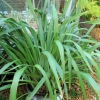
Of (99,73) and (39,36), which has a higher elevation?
(39,36)

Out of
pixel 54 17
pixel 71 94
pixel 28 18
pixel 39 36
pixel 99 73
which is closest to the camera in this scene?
pixel 99 73

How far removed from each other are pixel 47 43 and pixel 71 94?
2.24 feet

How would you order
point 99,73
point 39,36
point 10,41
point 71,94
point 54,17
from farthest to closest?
point 71,94 → point 10,41 → point 39,36 → point 54,17 → point 99,73

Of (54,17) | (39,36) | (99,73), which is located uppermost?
(54,17)

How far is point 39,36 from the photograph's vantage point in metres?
1.73

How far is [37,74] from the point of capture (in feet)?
5.56

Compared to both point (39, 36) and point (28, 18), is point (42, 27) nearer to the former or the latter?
point (39, 36)

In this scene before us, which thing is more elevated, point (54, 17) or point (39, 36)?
point (54, 17)

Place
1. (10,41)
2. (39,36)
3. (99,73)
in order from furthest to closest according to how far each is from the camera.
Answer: (10,41)
(39,36)
(99,73)

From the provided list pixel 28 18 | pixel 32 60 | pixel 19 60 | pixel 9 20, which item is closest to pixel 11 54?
pixel 19 60

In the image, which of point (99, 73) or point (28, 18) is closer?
point (99, 73)

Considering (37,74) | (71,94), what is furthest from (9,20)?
(71,94)

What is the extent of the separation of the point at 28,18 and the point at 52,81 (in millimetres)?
1488

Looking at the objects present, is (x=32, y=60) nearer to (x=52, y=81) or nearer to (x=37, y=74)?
(x=37, y=74)
